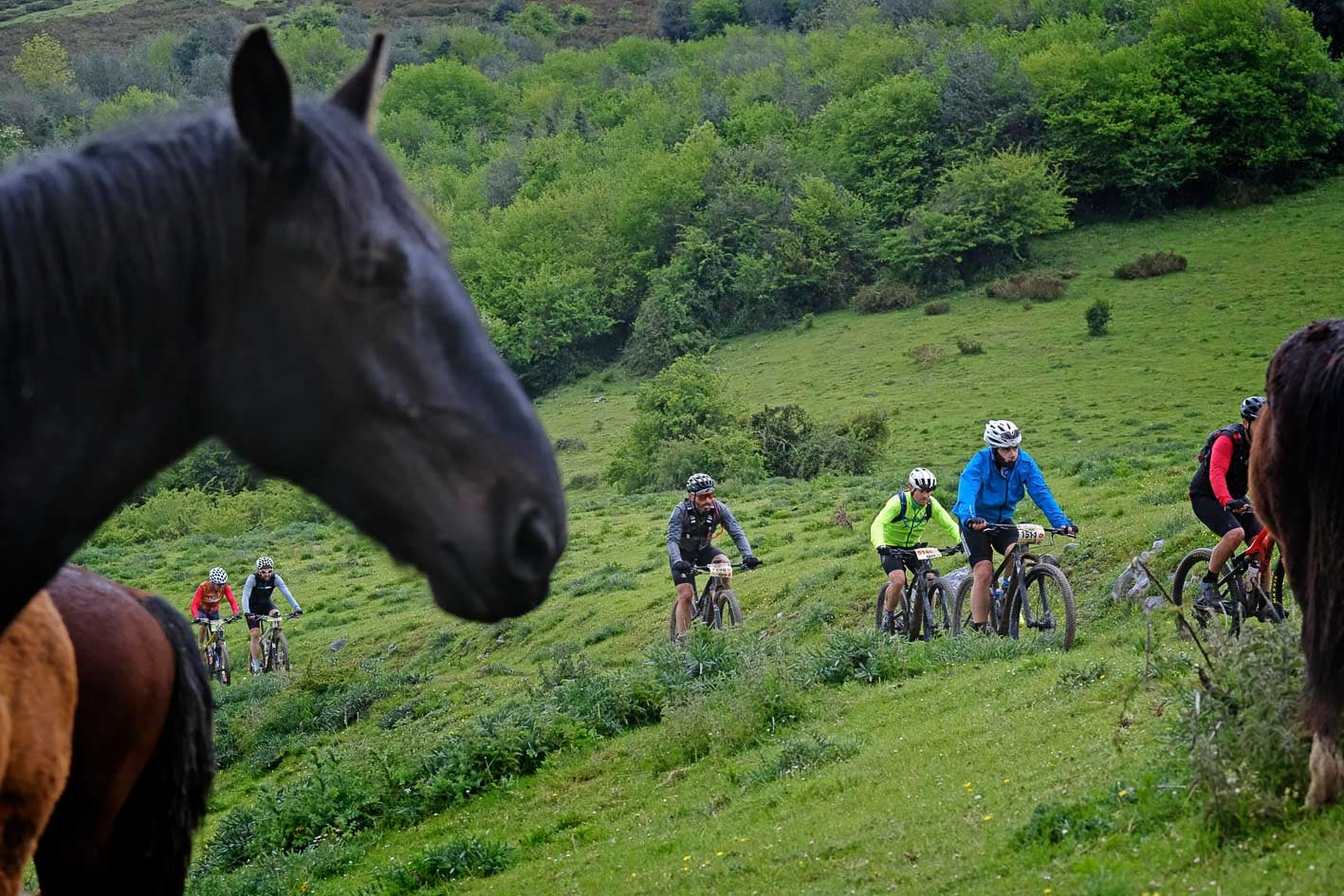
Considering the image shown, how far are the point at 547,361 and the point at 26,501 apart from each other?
232ft

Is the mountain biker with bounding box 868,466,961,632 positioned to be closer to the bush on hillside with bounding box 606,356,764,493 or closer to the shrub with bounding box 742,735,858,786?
the shrub with bounding box 742,735,858,786

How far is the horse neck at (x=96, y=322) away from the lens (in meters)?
2.52

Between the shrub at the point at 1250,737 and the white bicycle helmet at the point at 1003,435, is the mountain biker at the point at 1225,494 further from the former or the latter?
the shrub at the point at 1250,737

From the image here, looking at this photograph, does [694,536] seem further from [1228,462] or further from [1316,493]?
[1316,493]

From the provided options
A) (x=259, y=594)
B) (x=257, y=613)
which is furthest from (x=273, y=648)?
(x=259, y=594)

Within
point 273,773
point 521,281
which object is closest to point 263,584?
point 273,773

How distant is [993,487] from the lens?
14367 millimetres

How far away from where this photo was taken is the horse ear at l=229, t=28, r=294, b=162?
8.18ft

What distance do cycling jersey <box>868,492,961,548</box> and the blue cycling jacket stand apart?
58.4 inches

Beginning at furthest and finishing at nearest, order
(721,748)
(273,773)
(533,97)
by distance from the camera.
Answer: (533,97)
(273,773)
(721,748)

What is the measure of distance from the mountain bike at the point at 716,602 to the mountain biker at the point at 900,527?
195 cm

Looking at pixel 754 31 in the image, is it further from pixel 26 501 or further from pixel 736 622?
pixel 26 501

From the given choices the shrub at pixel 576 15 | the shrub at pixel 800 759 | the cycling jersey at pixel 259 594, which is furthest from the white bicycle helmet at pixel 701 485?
the shrub at pixel 576 15

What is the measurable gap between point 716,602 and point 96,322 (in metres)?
15.7
